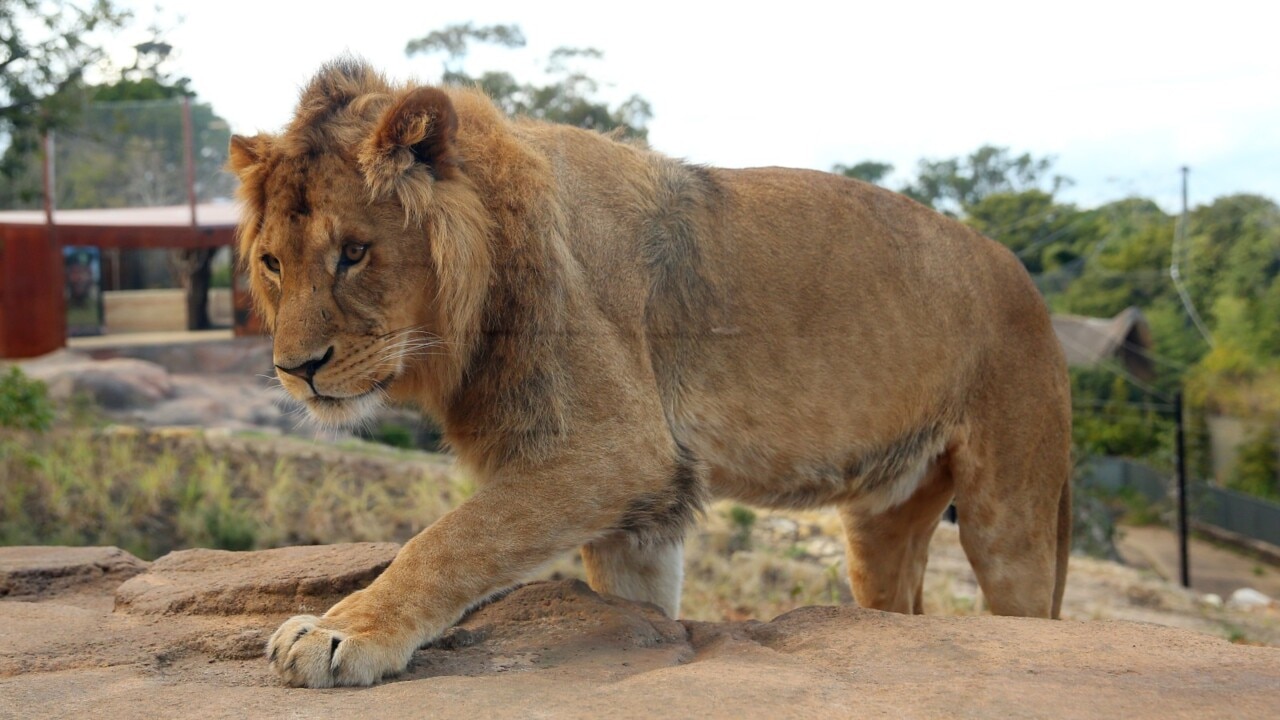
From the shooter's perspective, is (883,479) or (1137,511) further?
(1137,511)

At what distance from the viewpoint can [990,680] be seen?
273cm

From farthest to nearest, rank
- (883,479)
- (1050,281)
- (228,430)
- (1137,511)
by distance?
(1137,511) → (228,430) → (1050,281) → (883,479)

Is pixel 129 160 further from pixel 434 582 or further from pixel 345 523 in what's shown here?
pixel 434 582

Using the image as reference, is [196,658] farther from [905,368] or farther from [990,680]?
[905,368]

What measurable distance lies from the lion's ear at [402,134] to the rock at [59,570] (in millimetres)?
1993

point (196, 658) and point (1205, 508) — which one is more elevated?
point (196, 658)

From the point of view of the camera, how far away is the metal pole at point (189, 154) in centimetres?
1023

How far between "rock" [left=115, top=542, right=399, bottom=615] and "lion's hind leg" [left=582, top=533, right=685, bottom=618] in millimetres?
768

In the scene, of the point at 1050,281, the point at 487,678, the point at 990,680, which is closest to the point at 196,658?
the point at 487,678

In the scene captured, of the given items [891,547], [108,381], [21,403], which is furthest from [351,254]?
[108,381]

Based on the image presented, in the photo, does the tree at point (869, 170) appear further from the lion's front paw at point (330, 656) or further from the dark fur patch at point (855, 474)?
the lion's front paw at point (330, 656)

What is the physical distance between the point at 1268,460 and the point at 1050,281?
875 cm

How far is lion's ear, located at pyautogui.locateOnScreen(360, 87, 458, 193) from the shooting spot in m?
3.38

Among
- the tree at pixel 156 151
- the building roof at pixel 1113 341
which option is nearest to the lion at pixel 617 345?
the tree at pixel 156 151
